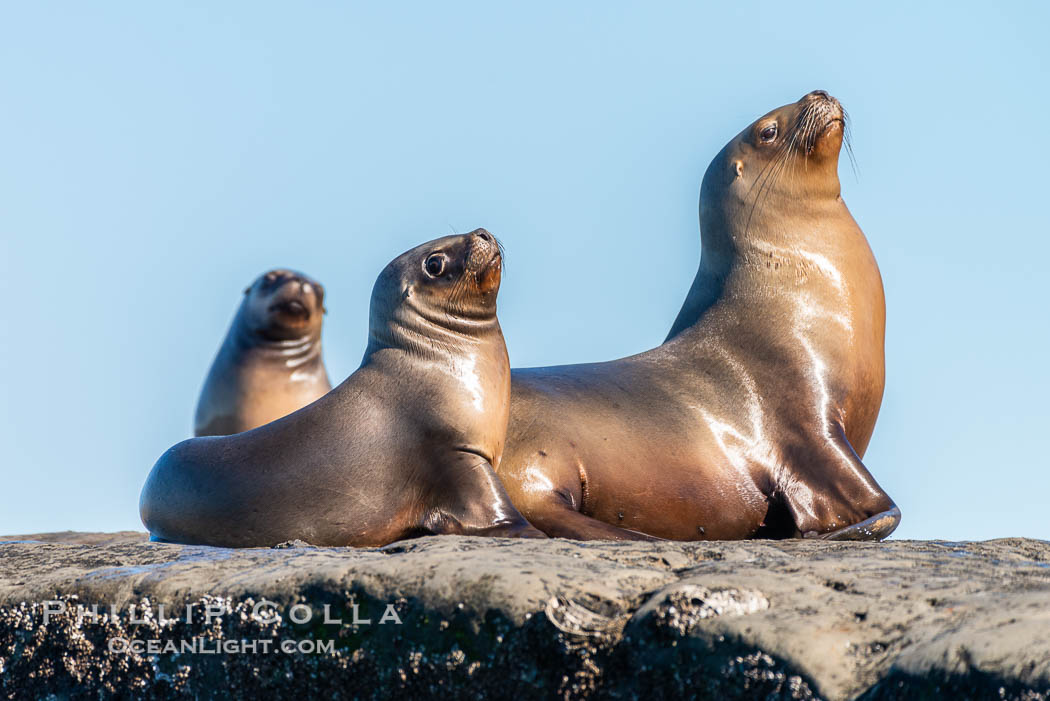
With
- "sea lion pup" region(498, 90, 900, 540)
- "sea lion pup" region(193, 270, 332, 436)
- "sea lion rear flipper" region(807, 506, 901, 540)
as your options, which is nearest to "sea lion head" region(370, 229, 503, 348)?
"sea lion pup" region(498, 90, 900, 540)

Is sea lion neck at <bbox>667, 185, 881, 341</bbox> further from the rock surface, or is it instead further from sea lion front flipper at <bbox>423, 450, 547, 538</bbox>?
the rock surface

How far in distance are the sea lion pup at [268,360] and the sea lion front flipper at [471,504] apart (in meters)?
10.0

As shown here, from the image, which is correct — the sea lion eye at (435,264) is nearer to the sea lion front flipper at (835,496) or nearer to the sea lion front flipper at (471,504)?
the sea lion front flipper at (471,504)

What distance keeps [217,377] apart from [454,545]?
42.2ft

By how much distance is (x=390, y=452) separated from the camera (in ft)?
22.9

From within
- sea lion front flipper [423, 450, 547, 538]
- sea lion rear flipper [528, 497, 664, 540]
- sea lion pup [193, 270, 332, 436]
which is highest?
sea lion pup [193, 270, 332, 436]

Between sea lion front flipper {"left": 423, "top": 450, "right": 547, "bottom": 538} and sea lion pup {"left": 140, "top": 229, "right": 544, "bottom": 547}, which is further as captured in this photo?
sea lion pup {"left": 140, "top": 229, "right": 544, "bottom": 547}

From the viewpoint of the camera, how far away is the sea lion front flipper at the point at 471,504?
654 centimetres

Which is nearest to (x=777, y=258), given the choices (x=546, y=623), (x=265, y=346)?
(x=546, y=623)

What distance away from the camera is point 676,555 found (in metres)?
4.58

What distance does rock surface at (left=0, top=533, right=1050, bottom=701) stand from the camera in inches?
129

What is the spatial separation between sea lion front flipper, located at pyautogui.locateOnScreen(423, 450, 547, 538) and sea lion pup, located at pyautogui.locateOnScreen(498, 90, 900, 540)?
0.35 metres

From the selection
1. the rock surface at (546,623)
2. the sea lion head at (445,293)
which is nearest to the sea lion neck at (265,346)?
the sea lion head at (445,293)

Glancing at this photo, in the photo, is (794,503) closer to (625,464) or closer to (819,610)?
(625,464)
